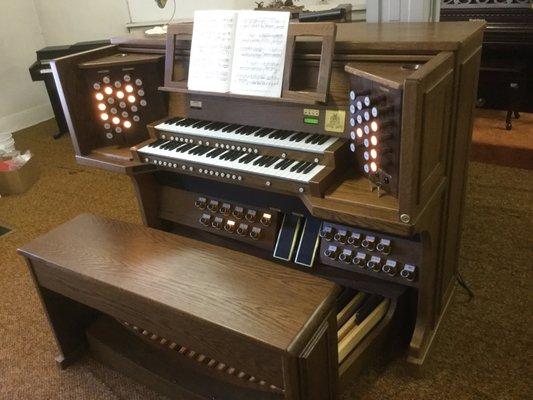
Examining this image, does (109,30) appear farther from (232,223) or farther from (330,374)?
(330,374)

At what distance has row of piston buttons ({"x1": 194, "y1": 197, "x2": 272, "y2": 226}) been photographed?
1950 mm

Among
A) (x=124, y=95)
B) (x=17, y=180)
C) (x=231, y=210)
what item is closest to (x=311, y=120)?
(x=231, y=210)

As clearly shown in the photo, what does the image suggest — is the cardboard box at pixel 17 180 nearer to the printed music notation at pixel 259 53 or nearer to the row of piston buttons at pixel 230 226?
the row of piston buttons at pixel 230 226

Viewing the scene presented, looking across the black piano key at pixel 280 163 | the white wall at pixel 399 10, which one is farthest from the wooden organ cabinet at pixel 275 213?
the white wall at pixel 399 10

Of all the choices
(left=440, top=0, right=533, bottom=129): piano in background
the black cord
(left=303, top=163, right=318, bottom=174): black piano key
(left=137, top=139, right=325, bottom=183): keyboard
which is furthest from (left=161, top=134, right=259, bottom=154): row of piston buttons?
(left=440, top=0, right=533, bottom=129): piano in background

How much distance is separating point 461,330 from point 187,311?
1.14 metres

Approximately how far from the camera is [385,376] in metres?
1.71

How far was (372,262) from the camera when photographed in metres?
1.68

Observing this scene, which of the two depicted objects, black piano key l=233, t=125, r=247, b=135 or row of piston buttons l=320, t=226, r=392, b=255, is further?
black piano key l=233, t=125, r=247, b=135

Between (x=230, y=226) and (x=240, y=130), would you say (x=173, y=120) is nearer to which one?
(x=240, y=130)

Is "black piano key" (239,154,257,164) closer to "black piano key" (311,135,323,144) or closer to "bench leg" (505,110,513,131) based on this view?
"black piano key" (311,135,323,144)

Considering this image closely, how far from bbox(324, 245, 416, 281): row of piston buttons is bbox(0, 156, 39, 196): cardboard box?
252 cm

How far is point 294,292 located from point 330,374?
285 mm

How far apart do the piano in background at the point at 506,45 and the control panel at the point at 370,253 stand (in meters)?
2.06
